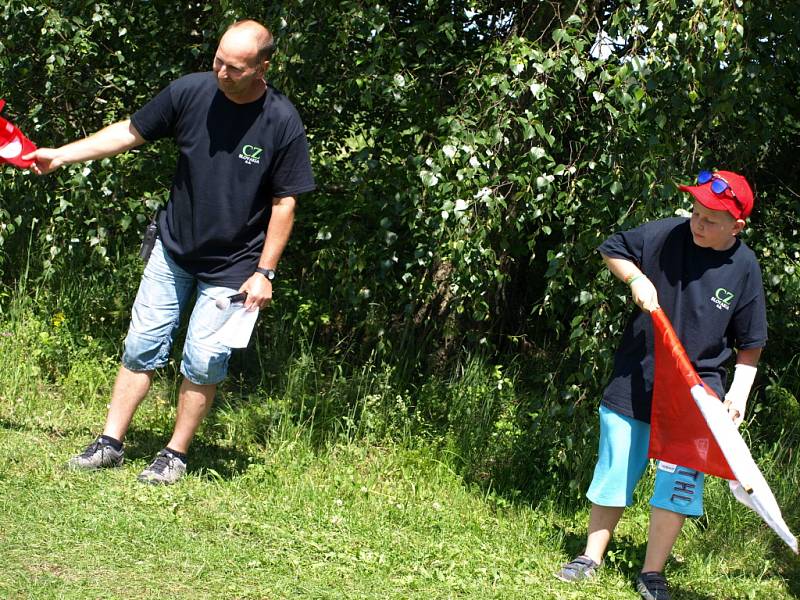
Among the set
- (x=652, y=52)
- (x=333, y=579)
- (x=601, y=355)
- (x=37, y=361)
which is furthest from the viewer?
(x=37, y=361)

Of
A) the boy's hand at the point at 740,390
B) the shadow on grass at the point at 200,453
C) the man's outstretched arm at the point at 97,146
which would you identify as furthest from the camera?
the shadow on grass at the point at 200,453

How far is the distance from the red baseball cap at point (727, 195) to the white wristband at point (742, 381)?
23.3 inches

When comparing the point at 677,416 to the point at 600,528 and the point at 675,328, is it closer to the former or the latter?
the point at 675,328

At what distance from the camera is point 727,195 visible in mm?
3816

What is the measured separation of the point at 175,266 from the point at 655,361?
2.13 metres

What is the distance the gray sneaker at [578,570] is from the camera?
4195 millimetres

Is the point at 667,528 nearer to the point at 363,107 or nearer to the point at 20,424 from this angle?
the point at 363,107

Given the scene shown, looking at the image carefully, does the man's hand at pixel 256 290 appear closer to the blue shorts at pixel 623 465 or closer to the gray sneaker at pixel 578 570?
the blue shorts at pixel 623 465

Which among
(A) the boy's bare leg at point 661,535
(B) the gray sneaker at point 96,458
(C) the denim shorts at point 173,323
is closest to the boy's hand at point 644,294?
(A) the boy's bare leg at point 661,535

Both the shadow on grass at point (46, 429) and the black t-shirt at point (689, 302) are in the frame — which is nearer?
the black t-shirt at point (689, 302)

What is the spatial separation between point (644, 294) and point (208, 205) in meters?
1.88

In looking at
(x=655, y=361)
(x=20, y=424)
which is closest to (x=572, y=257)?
(x=655, y=361)

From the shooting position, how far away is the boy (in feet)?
13.0

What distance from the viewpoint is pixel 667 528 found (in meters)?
4.05
